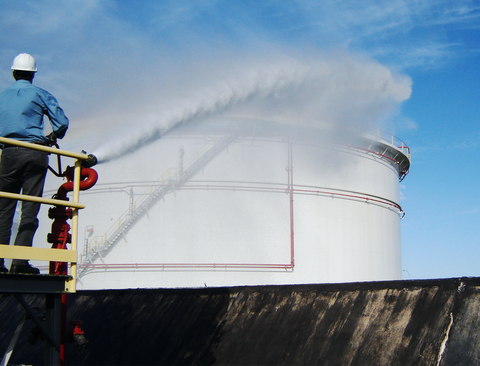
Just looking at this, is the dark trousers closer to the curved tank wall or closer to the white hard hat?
the white hard hat

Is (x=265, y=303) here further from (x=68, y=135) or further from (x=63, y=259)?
(x=68, y=135)

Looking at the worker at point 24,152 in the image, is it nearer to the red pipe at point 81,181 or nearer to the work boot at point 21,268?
the work boot at point 21,268

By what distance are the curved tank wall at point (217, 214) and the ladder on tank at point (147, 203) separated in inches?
1.3

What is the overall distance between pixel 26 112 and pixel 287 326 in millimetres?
3409

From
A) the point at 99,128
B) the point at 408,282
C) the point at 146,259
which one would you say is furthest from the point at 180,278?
the point at 408,282

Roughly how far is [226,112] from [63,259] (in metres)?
12.5

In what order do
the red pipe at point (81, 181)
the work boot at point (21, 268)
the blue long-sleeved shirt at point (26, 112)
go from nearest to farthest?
1. the work boot at point (21, 268)
2. the blue long-sleeved shirt at point (26, 112)
3. the red pipe at point (81, 181)

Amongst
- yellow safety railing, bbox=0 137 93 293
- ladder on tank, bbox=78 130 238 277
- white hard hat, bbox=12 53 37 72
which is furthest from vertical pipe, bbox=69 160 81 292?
ladder on tank, bbox=78 130 238 277

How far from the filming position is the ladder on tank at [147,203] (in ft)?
53.7

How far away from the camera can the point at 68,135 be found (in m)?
17.6

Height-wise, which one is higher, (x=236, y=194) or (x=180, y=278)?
(x=236, y=194)

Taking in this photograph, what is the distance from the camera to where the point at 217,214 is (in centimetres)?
1622

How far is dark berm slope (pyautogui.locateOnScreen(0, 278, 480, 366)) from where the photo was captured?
14.3 feet

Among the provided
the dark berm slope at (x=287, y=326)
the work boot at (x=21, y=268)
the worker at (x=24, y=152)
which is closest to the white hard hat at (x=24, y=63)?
the worker at (x=24, y=152)
